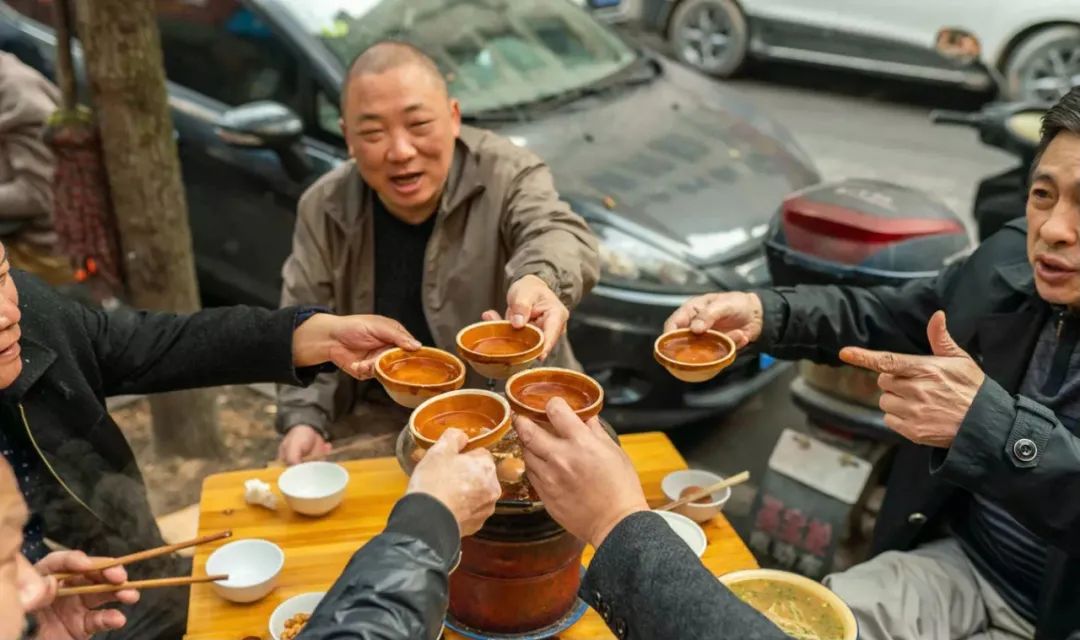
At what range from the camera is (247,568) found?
89.7 inches

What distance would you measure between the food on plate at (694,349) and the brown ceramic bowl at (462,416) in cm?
58

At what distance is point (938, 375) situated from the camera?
212cm

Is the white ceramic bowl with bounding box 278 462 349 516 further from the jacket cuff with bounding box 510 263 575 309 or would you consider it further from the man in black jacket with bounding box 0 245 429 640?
the jacket cuff with bounding box 510 263 575 309

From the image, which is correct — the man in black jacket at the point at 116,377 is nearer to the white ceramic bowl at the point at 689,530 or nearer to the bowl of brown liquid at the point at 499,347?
the bowl of brown liquid at the point at 499,347

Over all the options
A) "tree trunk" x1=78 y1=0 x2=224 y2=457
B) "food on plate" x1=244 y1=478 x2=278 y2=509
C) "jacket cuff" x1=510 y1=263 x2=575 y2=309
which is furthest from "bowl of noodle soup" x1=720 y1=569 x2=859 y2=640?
"tree trunk" x1=78 y1=0 x2=224 y2=457

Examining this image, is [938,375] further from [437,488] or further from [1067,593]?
[437,488]

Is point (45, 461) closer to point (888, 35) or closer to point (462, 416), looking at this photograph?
point (462, 416)

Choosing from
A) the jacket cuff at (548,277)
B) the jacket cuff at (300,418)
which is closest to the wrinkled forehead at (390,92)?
the jacket cuff at (548,277)

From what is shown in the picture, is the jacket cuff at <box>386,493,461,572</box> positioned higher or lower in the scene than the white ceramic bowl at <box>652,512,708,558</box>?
higher

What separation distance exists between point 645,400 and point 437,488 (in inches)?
100

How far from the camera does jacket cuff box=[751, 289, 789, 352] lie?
9.19 ft

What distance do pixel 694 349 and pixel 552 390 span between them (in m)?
0.54

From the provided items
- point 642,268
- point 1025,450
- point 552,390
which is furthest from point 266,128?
point 1025,450

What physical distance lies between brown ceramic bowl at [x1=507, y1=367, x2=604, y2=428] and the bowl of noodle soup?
495 millimetres
